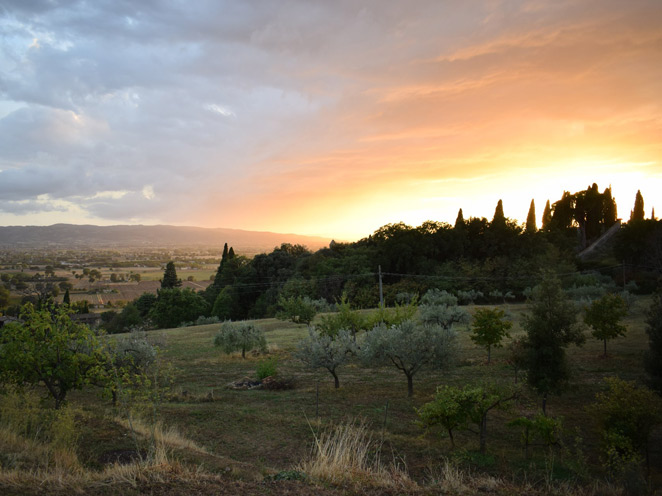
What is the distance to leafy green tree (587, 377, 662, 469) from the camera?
396 inches

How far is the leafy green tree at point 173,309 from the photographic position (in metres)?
68.2

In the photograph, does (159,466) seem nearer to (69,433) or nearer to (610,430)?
(69,433)

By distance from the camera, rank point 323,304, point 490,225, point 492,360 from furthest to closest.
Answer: point 490,225
point 323,304
point 492,360

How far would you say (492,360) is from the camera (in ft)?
77.9

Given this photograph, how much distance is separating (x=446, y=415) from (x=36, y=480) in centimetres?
939

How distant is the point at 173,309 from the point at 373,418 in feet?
200

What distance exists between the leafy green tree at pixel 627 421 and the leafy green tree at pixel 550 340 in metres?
3.51

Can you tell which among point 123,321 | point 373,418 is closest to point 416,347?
point 373,418

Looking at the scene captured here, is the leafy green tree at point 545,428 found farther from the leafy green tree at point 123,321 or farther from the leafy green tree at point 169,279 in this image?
the leafy green tree at point 169,279

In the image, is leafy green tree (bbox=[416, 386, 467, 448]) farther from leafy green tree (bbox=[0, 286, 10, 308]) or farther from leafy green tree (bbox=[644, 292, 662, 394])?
leafy green tree (bbox=[0, 286, 10, 308])

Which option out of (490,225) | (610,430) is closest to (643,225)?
(490,225)

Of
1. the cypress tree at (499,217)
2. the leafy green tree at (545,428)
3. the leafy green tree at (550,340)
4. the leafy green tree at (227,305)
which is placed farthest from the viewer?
the leafy green tree at (227,305)

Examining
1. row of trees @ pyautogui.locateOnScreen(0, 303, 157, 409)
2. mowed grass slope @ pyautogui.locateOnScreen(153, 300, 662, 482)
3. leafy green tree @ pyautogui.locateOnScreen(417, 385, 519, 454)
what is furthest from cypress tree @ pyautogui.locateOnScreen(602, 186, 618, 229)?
row of trees @ pyautogui.locateOnScreen(0, 303, 157, 409)

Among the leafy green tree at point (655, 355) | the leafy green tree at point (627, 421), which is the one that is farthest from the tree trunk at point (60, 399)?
the leafy green tree at point (655, 355)
